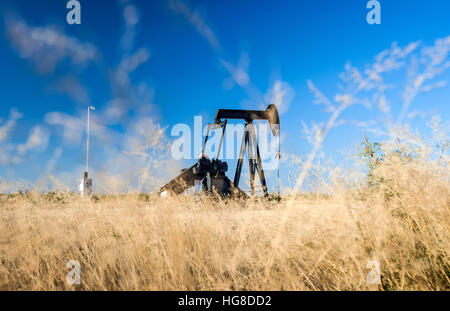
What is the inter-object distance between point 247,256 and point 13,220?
5108 mm

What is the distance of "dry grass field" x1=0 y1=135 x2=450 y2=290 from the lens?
2.18 m

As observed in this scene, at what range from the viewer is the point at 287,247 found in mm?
2734

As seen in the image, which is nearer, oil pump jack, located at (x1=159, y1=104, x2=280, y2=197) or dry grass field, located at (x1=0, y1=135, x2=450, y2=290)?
dry grass field, located at (x1=0, y1=135, x2=450, y2=290)

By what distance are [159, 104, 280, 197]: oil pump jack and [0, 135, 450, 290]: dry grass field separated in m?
7.68

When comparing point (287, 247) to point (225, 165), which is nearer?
point (287, 247)

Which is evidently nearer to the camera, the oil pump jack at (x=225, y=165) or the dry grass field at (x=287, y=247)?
the dry grass field at (x=287, y=247)

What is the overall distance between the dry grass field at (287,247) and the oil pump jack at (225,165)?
7679 millimetres

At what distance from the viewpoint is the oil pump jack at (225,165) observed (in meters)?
11.8

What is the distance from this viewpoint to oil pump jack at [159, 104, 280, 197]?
11.8m

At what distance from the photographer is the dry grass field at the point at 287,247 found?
2.18 meters

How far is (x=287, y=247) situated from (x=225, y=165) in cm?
945

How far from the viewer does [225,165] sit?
1215 centimetres
